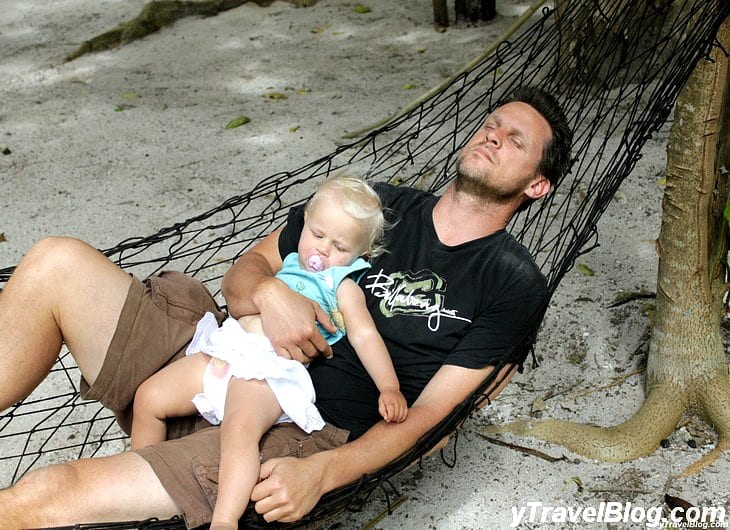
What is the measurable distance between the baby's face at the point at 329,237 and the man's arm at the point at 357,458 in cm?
32

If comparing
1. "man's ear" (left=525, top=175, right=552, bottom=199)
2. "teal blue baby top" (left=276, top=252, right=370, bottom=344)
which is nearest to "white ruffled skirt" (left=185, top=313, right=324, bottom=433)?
"teal blue baby top" (left=276, top=252, right=370, bottom=344)

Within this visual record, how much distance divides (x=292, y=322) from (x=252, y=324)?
0.53ft

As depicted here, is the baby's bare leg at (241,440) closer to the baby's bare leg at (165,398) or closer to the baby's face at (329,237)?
the baby's bare leg at (165,398)

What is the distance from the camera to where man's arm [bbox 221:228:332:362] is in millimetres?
1802

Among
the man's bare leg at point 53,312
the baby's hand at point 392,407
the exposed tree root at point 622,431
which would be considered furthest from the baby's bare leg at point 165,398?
the exposed tree root at point 622,431

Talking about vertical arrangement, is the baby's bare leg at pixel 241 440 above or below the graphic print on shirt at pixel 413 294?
below

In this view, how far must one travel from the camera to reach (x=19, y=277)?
72.0 inches

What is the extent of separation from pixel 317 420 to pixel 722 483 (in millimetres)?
1028

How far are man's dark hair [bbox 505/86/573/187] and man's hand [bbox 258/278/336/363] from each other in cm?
61

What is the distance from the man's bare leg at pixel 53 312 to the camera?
181 cm

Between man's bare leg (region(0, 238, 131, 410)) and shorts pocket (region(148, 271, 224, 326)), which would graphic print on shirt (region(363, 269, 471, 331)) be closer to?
shorts pocket (region(148, 271, 224, 326))

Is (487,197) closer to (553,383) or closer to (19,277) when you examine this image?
(553,383)

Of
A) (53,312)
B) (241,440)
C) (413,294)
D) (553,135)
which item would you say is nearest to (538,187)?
(553,135)

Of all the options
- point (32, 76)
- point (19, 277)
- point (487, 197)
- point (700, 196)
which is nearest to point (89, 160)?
point (32, 76)
